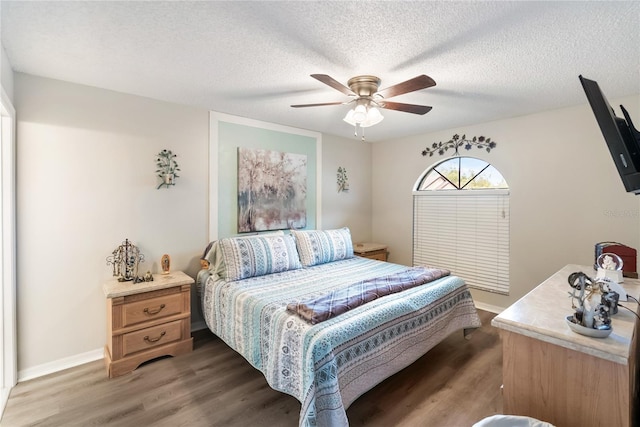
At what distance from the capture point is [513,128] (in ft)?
11.3

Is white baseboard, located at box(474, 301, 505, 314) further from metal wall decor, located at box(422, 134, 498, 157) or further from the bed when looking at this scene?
metal wall decor, located at box(422, 134, 498, 157)

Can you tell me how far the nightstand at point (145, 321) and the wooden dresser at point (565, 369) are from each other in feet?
8.10

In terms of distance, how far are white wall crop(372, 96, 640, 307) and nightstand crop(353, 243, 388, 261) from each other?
1350 millimetres

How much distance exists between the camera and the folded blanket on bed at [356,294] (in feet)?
6.10

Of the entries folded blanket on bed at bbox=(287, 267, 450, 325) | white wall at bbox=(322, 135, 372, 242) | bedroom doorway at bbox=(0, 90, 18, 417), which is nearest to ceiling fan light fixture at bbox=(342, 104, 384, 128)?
folded blanket on bed at bbox=(287, 267, 450, 325)

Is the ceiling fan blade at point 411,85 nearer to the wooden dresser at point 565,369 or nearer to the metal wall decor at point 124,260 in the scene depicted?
the wooden dresser at point 565,369

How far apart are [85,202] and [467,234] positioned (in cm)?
428

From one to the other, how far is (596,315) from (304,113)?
9.56 feet

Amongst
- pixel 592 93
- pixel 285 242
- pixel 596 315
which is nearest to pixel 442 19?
pixel 592 93

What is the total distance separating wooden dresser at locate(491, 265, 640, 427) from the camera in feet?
3.72

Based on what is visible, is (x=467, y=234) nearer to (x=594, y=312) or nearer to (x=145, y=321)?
(x=594, y=312)

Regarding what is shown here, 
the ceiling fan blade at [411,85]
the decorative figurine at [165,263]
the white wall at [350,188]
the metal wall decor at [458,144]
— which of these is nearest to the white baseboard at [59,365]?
the decorative figurine at [165,263]

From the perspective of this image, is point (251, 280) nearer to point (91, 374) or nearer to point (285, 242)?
point (285, 242)

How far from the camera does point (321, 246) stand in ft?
11.4
